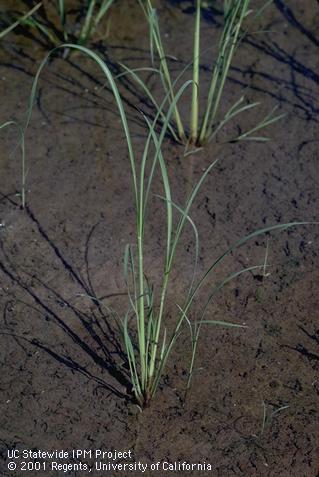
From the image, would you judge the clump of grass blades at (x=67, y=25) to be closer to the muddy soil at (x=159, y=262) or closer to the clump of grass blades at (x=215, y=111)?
the muddy soil at (x=159, y=262)

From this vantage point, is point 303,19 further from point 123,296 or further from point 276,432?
point 276,432

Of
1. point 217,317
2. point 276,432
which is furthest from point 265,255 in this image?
point 276,432

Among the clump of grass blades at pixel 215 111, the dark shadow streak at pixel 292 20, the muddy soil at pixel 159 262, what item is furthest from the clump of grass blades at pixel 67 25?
the dark shadow streak at pixel 292 20

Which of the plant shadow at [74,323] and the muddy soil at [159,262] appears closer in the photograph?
the muddy soil at [159,262]

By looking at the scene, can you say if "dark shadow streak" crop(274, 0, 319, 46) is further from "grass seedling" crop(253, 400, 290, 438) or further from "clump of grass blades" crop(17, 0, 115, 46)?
"grass seedling" crop(253, 400, 290, 438)

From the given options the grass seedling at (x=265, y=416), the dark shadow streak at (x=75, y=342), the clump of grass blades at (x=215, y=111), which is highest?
the clump of grass blades at (x=215, y=111)

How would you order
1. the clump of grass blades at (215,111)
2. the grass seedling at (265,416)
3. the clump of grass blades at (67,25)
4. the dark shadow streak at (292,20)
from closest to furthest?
the grass seedling at (265,416), the clump of grass blades at (215,111), the clump of grass blades at (67,25), the dark shadow streak at (292,20)
